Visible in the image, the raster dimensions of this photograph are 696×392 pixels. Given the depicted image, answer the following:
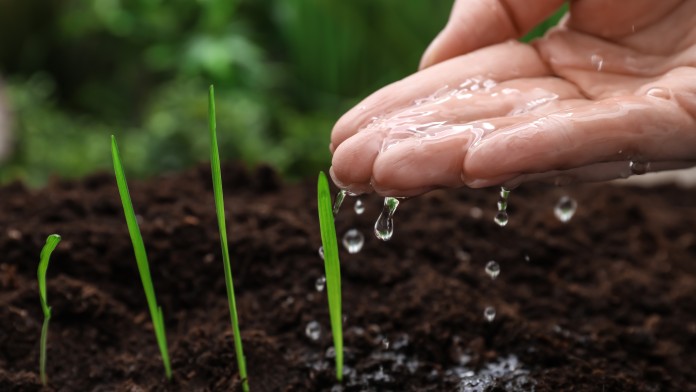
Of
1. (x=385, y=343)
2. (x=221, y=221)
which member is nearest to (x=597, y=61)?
(x=385, y=343)

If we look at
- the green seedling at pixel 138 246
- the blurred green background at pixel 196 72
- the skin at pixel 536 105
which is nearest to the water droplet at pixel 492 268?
the skin at pixel 536 105

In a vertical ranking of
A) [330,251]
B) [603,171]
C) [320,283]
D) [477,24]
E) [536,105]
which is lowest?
[320,283]

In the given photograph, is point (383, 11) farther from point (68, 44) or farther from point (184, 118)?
point (68, 44)

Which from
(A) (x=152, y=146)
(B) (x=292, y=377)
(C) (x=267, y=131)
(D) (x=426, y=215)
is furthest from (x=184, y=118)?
(B) (x=292, y=377)

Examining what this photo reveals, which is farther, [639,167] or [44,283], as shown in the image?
[639,167]

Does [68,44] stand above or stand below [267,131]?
above

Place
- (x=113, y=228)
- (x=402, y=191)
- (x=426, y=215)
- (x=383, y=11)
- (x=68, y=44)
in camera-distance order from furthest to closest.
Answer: (x=68, y=44), (x=383, y=11), (x=426, y=215), (x=113, y=228), (x=402, y=191)

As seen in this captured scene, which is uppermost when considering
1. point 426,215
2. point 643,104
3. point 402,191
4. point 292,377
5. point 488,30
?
point 488,30

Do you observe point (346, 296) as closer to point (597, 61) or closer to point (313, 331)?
point (313, 331)
